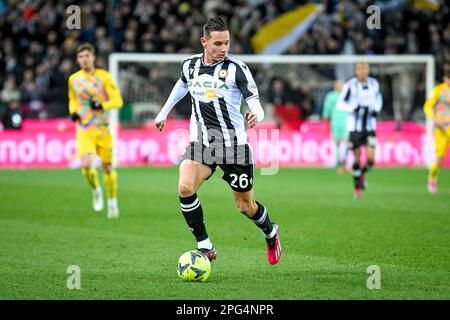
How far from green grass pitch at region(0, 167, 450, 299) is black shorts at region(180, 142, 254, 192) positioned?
87 cm

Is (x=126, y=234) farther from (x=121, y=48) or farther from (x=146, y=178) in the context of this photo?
(x=121, y=48)

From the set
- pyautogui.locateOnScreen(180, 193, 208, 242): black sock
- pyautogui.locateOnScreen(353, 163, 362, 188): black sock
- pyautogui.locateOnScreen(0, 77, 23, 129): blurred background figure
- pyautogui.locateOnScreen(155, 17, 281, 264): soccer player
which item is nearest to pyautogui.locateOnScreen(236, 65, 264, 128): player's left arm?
pyautogui.locateOnScreen(155, 17, 281, 264): soccer player

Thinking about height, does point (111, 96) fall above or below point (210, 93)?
below

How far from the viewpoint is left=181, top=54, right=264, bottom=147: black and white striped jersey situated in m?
8.24

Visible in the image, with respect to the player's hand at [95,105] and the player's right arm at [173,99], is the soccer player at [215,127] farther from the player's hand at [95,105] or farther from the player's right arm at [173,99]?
the player's hand at [95,105]

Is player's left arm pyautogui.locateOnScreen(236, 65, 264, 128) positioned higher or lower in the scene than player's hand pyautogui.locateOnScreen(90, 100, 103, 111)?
higher

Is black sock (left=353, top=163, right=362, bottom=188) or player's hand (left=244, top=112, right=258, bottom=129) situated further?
black sock (left=353, top=163, right=362, bottom=188)

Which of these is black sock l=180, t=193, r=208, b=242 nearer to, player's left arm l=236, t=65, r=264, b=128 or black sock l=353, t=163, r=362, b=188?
player's left arm l=236, t=65, r=264, b=128

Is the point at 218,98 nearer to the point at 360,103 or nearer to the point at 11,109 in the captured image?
the point at 360,103

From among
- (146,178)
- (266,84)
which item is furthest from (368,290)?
(266,84)

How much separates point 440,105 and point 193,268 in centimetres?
1060

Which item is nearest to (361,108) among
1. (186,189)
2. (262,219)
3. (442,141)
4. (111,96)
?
(442,141)

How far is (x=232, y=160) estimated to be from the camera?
8281mm

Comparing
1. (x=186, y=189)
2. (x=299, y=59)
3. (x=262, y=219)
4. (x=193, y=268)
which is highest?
(x=299, y=59)
